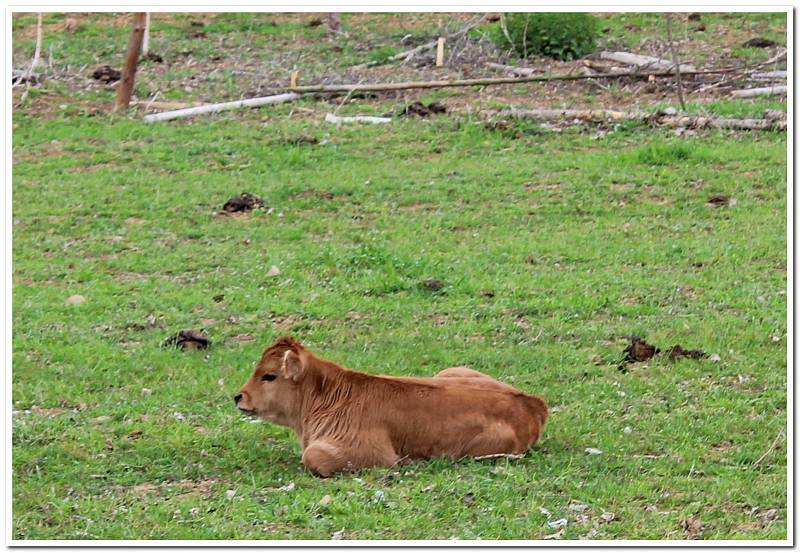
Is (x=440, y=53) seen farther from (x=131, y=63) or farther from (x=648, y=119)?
(x=131, y=63)

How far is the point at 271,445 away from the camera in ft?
30.6

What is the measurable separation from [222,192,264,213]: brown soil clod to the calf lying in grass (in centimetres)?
746

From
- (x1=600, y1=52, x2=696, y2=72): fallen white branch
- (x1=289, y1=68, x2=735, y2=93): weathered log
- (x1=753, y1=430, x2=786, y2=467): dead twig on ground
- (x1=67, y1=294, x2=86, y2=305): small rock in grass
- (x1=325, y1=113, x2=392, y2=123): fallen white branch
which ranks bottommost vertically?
(x1=67, y1=294, x2=86, y2=305): small rock in grass

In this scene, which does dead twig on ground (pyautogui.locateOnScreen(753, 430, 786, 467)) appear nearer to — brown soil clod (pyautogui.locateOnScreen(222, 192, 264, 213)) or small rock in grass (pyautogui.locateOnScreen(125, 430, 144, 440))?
small rock in grass (pyautogui.locateOnScreen(125, 430, 144, 440))

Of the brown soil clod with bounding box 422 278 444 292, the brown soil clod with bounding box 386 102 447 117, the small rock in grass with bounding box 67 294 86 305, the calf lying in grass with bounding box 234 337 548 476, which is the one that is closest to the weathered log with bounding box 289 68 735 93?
the brown soil clod with bounding box 386 102 447 117

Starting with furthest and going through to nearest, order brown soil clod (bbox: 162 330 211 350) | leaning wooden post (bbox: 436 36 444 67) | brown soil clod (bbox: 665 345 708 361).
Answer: leaning wooden post (bbox: 436 36 444 67) → brown soil clod (bbox: 162 330 211 350) → brown soil clod (bbox: 665 345 708 361)

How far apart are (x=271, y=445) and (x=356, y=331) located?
295cm

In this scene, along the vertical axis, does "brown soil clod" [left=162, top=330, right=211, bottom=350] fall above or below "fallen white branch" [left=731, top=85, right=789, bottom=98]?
below

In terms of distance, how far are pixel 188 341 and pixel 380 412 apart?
11.6 feet

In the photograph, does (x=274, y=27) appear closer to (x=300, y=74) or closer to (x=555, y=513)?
(x=300, y=74)

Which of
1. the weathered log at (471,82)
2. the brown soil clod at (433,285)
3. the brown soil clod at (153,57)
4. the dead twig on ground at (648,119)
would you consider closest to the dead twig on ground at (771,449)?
the brown soil clod at (433,285)

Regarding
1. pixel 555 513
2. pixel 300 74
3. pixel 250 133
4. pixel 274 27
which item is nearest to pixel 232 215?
pixel 250 133

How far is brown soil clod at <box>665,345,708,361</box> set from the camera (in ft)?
36.0

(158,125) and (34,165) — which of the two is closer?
(34,165)
